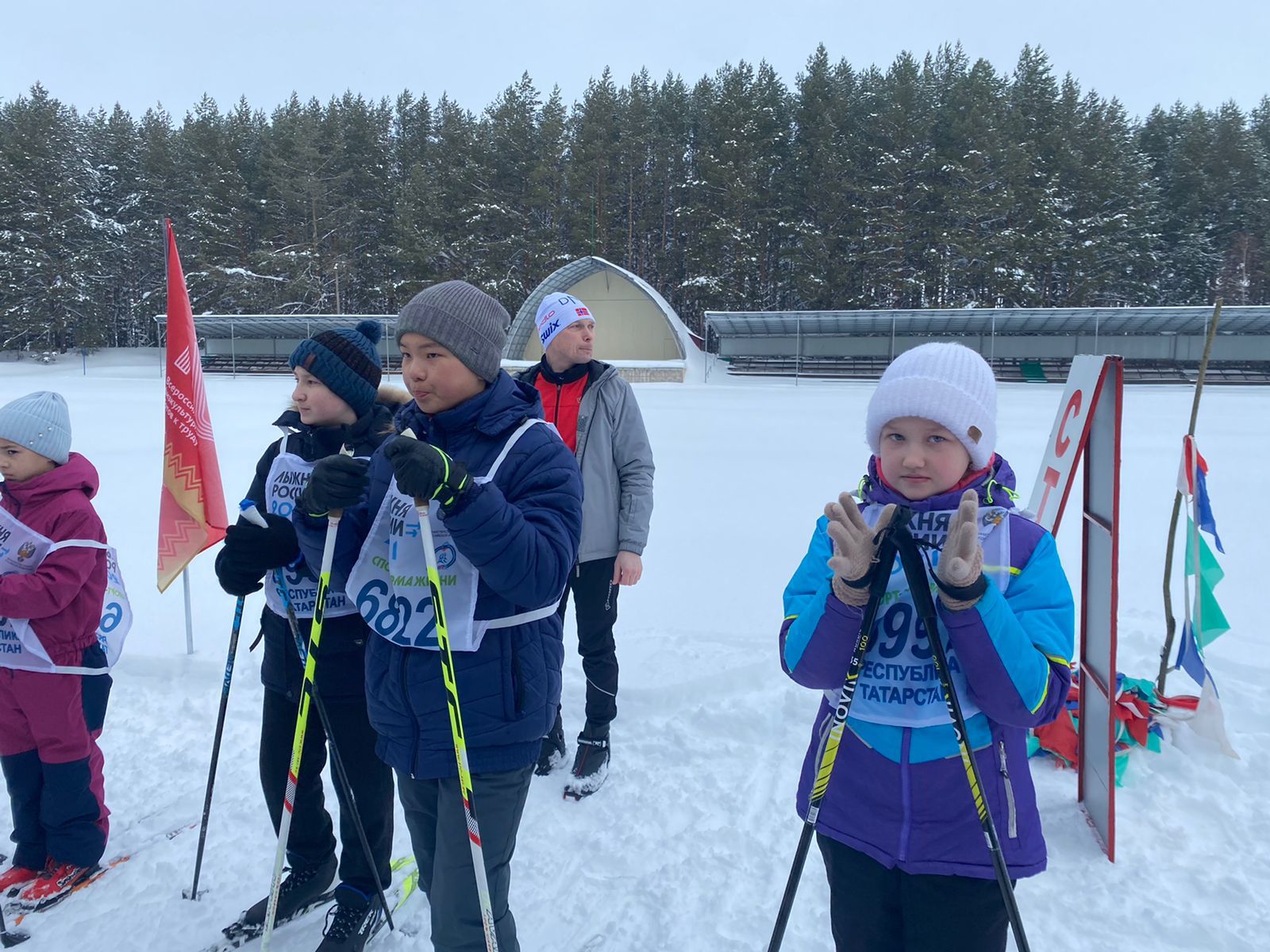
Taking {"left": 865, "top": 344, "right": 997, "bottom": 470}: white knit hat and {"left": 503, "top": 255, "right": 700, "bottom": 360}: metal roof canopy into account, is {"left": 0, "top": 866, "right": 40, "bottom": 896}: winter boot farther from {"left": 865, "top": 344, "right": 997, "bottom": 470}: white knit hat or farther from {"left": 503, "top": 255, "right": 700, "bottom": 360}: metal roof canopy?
{"left": 503, "top": 255, "right": 700, "bottom": 360}: metal roof canopy

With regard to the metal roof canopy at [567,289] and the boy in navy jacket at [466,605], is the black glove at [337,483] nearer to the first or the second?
the boy in navy jacket at [466,605]

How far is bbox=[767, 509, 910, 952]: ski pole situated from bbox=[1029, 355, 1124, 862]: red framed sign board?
1.67m

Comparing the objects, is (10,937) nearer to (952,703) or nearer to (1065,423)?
(952,703)

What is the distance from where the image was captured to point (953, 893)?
5.35ft

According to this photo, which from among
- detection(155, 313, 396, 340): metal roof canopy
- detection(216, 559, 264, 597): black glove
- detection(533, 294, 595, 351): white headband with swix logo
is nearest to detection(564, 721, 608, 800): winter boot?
detection(216, 559, 264, 597): black glove

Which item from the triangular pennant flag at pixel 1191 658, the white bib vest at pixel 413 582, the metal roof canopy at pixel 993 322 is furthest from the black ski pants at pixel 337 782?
the metal roof canopy at pixel 993 322

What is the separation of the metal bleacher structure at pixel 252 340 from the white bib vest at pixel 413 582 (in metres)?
24.9

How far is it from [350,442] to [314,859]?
4.64 feet

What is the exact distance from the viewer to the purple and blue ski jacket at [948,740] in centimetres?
157

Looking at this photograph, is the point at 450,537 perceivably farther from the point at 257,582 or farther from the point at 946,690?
the point at 946,690

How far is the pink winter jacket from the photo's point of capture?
2.57m

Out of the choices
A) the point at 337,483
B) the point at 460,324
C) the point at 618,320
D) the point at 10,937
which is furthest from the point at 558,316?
the point at 618,320

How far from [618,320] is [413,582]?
26892 mm

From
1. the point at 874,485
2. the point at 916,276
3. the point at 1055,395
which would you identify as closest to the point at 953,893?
the point at 874,485
